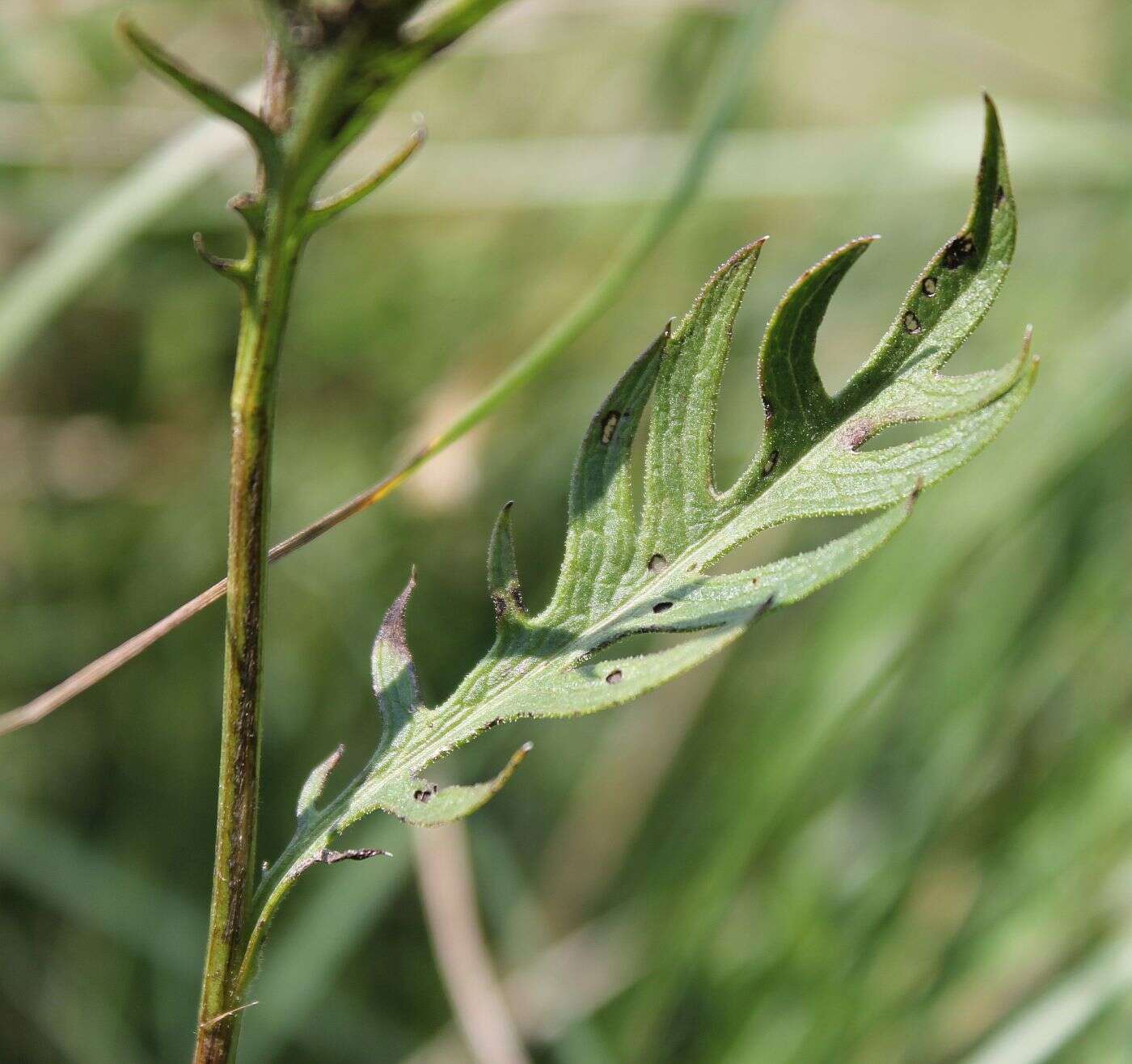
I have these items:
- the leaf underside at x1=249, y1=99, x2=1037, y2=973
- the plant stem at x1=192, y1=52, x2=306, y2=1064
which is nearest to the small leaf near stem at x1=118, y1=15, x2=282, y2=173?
the plant stem at x1=192, y1=52, x2=306, y2=1064

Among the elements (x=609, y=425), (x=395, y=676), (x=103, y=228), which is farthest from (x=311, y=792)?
(x=103, y=228)

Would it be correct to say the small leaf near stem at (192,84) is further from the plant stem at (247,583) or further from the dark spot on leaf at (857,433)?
the dark spot on leaf at (857,433)

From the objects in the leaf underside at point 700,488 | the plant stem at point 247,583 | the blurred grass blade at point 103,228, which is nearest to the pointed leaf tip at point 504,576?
the leaf underside at point 700,488

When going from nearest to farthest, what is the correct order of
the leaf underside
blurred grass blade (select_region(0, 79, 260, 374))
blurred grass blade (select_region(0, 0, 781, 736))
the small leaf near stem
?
the small leaf near stem → the leaf underside → blurred grass blade (select_region(0, 0, 781, 736)) → blurred grass blade (select_region(0, 79, 260, 374))

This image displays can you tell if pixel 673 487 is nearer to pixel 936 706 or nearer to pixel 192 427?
pixel 936 706

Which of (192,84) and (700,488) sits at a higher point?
(192,84)

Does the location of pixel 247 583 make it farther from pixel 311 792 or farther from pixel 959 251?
pixel 959 251

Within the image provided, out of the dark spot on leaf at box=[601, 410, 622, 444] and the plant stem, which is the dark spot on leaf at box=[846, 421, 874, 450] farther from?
the plant stem
